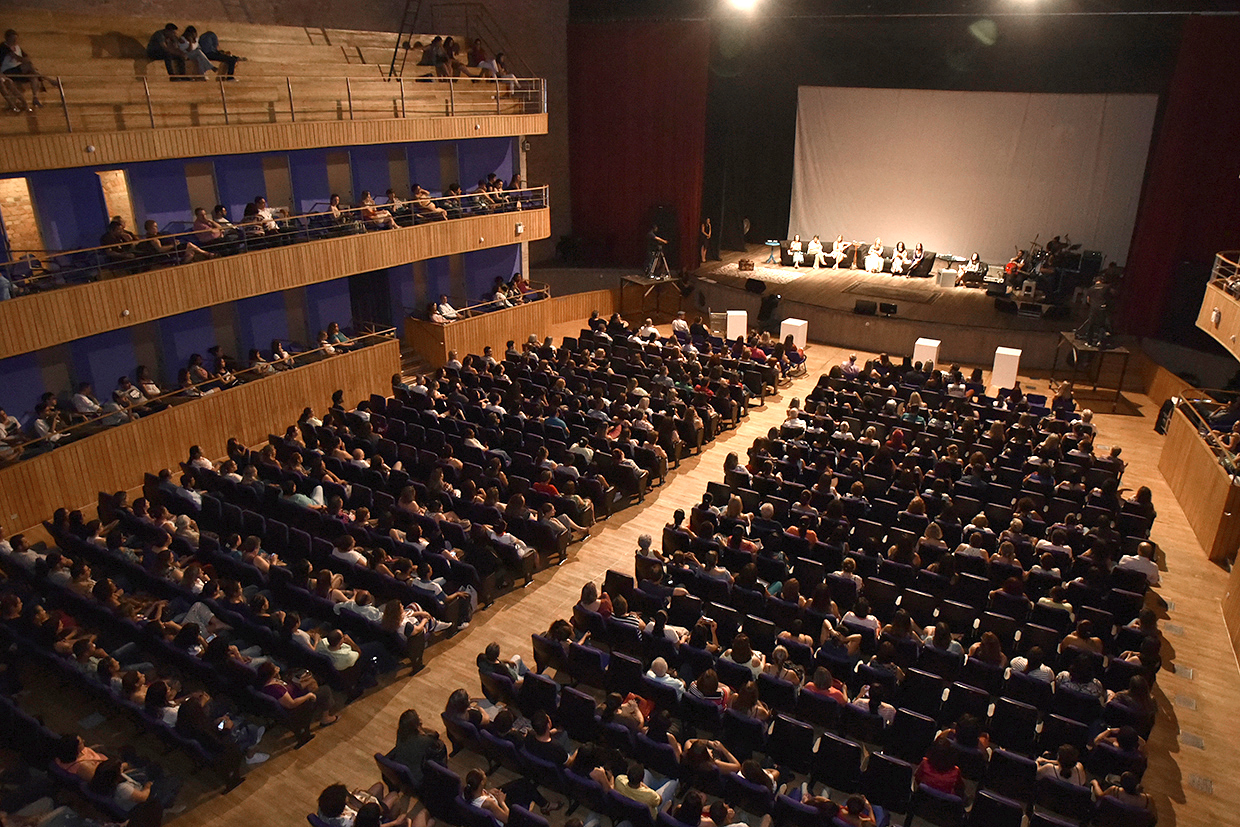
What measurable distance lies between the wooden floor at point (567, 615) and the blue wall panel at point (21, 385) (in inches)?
321

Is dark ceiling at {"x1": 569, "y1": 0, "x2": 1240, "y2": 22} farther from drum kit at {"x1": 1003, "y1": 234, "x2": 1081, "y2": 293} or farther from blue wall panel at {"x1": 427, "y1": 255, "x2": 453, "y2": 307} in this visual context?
blue wall panel at {"x1": 427, "y1": 255, "x2": 453, "y2": 307}

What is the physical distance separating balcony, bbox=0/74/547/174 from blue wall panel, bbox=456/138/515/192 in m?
1.00

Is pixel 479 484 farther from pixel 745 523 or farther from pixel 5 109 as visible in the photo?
pixel 5 109

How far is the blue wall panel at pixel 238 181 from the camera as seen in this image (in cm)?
1495

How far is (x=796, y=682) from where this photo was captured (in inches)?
281

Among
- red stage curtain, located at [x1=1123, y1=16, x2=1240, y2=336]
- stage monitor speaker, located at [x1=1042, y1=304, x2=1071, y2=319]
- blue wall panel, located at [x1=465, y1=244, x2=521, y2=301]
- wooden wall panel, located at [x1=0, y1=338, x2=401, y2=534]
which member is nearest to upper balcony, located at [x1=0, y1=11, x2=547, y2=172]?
blue wall panel, located at [x1=465, y1=244, x2=521, y2=301]

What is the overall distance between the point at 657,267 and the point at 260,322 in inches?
393

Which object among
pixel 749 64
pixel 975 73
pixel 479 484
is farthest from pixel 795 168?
pixel 479 484

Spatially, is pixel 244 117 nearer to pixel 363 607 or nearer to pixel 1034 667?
pixel 363 607

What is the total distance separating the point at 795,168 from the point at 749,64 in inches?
144

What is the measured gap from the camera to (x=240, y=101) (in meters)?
14.3

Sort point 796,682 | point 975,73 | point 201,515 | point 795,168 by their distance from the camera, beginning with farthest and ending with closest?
1. point 795,168
2. point 975,73
3. point 201,515
4. point 796,682

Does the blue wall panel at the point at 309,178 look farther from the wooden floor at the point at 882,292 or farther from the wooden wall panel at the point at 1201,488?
the wooden wall panel at the point at 1201,488

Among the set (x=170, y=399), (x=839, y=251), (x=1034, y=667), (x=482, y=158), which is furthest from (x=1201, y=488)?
(x=482, y=158)
